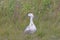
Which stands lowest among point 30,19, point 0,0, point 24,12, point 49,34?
point 49,34

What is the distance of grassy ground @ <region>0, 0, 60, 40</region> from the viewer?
5.89m

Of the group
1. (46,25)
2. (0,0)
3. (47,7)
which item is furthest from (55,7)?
(0,0)

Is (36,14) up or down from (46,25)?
up

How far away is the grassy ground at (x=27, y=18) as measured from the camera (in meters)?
5.89

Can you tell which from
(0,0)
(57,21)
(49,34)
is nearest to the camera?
(49,34)

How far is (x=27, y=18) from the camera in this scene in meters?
6.52

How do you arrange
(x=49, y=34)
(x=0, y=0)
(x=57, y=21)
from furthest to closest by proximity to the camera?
(x=0, y=0), (x=57, y=21), (x=49, y=34)

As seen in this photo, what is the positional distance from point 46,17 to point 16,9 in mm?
723

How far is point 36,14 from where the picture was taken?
21.7ft

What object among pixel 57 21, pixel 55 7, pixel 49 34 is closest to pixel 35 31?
pixel 49 34

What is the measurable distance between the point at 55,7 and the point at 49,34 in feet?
3.64

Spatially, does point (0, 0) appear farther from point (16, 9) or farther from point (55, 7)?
point (55, 7)

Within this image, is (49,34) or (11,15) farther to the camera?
(11,15)

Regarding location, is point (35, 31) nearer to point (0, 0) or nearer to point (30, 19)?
point (30, 19)
